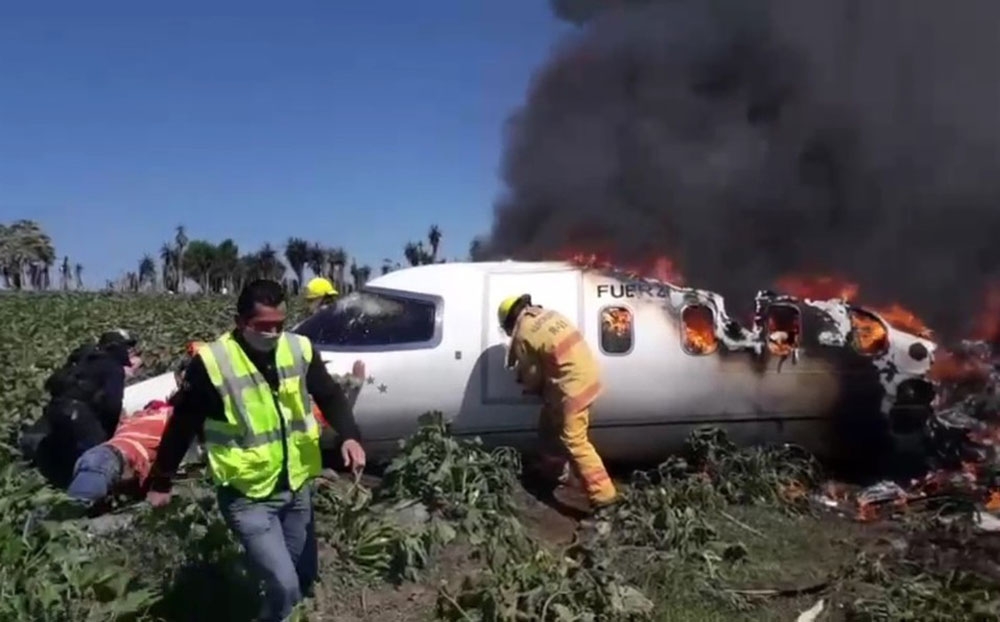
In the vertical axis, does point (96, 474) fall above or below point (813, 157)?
below

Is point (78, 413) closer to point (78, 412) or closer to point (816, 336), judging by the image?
point (78, 412)

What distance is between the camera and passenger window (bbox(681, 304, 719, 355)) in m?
9.35

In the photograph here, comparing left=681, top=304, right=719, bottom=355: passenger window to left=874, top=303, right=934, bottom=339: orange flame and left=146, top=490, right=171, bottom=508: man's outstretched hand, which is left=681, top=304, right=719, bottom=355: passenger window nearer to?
left=874, top=303, right=934, bottom=339: orange flame

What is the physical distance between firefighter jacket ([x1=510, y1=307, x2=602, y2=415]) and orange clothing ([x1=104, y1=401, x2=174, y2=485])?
289 cm

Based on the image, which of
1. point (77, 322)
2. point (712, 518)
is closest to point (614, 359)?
point (712, 518)

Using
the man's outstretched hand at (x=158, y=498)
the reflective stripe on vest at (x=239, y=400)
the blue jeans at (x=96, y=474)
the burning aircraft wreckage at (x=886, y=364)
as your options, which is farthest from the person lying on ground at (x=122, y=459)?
the burning aircraft wreckage at (x=886, y=364)

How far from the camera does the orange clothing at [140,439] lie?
8.41 m

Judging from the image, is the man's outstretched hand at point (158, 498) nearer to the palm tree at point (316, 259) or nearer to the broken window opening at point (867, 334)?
the broken window opening at point (867, 334)

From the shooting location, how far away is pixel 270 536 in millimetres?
5516

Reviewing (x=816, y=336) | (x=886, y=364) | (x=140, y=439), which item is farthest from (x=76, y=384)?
(x=886, y=364)

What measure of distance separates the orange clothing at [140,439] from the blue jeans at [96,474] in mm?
140

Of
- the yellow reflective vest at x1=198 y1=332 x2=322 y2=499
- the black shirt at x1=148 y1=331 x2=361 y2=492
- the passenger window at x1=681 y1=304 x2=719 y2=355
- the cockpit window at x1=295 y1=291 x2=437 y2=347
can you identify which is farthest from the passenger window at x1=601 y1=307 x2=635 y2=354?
the yellow reflective vest at x1=198 y1=332 x2=322 y2=499

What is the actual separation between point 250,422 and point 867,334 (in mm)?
6054

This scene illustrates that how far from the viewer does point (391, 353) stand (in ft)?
31.0
